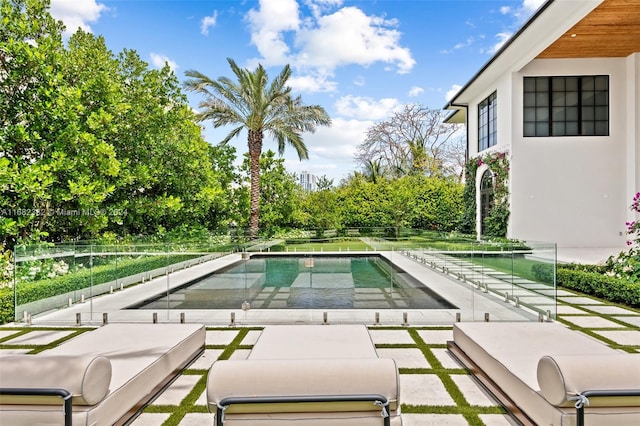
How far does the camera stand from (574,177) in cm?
1416

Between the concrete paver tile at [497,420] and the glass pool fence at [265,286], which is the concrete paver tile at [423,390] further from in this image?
the glass pool fence at [265,286]

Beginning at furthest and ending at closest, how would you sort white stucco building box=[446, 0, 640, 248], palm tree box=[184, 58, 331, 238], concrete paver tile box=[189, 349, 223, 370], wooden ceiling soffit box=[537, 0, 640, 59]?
palm tree box=[184, 58, 331, 238]
white stucco building box=[446, 0, 640, 248]
wooden ceiling soffit box=[537, 0, 640, 59]
concrete paver tile box=[189, 349, 223, 370]

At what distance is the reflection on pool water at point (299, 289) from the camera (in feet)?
21.6

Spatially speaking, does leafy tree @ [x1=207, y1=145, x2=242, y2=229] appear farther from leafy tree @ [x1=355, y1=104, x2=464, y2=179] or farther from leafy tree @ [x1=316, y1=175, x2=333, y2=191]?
leafy tree @ [x1=316, y1=175, x2=333, y2=191]

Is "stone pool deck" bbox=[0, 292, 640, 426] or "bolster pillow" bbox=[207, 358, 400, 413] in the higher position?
"bolster pillow" bbox=[207, 358, 400, 413]

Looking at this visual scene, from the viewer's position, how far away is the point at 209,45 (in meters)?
17.0

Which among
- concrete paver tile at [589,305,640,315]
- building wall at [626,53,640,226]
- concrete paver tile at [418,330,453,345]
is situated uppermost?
building wall at [626,53,640,226]

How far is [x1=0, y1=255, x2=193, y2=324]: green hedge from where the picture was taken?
248 inches

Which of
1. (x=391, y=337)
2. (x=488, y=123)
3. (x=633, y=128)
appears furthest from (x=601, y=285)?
(x=488, y=123)

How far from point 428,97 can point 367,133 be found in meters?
5.97

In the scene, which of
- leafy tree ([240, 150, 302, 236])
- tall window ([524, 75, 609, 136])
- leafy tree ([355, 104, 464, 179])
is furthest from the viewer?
leafy tree ([355, 104, 464, 179])

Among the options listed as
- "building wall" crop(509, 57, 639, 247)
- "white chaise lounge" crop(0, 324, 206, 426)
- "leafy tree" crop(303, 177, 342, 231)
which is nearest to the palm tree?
"leafy tree" crop(303, 177, 342, 231)

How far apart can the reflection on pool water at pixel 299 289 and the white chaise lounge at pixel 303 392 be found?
13.5ft

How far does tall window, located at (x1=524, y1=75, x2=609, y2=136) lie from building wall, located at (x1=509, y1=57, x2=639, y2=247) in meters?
0.23
